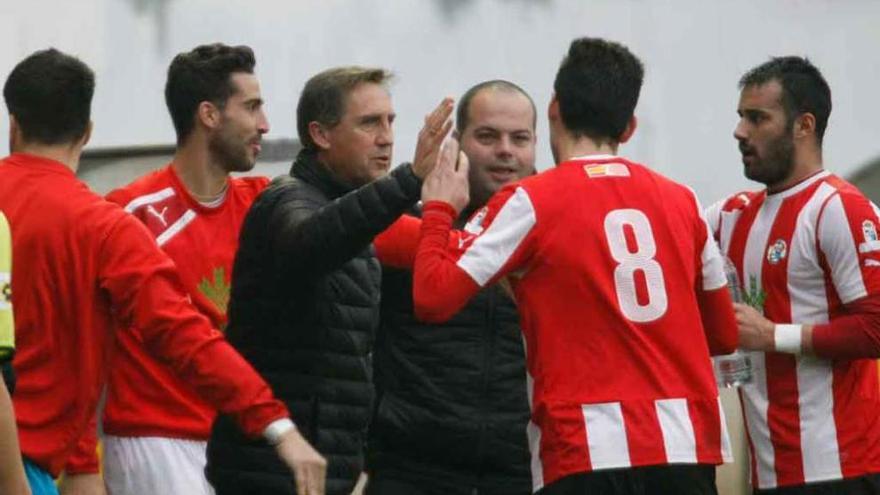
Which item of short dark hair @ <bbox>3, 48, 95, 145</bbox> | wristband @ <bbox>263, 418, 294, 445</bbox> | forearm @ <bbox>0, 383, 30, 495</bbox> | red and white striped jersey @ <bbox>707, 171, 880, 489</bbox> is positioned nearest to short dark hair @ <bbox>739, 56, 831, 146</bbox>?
red and white striped jersey @ <bbox>707, 171, 880, 489</bbox>

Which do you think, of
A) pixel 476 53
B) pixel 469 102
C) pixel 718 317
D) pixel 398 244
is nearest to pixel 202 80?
pixel 469 102

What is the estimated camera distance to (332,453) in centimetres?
761

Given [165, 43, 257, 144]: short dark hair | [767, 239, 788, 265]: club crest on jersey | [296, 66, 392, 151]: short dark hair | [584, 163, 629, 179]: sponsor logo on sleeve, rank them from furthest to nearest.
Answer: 1. [165, 43, 257, 144]: short dark hair
2. [767, 239, 788, 265]: club crest on jersey
3. [296, 66, 392, 151]: short dark hair
4. [584, 163, 629, 179]: sponsor logo on sleeve

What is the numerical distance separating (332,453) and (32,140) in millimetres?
1182

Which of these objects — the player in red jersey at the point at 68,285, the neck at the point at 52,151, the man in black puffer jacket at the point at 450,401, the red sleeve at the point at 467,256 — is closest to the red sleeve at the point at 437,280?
the red sleeve at the point at 467,256

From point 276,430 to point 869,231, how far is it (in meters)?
2.31

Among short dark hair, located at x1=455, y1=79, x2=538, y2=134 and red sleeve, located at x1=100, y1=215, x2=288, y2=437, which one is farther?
short dark hair, located at x1=455, y1=79, x2=538, y2=134

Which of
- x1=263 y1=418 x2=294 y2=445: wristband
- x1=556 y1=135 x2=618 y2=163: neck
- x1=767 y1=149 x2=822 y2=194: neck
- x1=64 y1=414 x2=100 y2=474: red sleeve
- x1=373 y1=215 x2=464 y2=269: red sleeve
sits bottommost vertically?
x1=64 y1=414 x2=100 y2=474: red sleeve

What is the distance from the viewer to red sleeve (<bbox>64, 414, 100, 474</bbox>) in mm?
8039

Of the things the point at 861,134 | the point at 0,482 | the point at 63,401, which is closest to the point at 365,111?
the point at 63,401

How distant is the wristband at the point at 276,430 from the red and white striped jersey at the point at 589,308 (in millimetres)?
474

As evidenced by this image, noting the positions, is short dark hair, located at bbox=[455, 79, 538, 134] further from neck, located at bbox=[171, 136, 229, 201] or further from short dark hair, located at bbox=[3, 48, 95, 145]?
short dark hair, located at bbox=[3, 48, 95, 145]

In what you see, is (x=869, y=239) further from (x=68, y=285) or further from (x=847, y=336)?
(x=68, y=285)

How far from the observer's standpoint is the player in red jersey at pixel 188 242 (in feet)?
28.2
